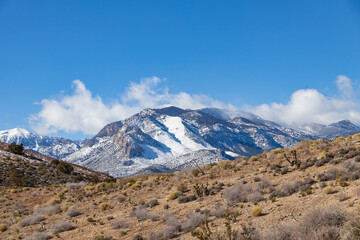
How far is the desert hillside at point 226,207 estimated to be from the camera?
359 inches

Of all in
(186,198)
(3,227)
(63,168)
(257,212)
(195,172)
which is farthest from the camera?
(63,168)

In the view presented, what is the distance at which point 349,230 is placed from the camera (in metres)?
7.63

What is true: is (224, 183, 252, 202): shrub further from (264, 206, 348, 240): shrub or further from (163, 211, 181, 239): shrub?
(264, 206, 348, 240): shrub

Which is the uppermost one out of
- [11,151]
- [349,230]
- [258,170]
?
[11,151]

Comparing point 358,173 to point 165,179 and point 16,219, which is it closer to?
point 165,179

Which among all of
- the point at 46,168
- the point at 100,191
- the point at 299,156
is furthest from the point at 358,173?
the point at 46,168

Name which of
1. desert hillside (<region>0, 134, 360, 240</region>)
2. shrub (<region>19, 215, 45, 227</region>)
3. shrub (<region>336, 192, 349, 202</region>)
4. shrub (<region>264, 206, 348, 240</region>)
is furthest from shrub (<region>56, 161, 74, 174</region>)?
shrub (<region>336, 192, 349, 202</region>)

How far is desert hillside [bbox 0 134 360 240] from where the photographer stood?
912 cm

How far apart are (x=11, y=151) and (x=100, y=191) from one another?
31.6m

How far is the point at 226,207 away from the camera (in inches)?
540

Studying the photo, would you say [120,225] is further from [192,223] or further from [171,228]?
[192,223]

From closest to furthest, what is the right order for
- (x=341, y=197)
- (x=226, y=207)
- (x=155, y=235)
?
(x=341, y=197)
(x=155, y=235)
(x=226, y=207)

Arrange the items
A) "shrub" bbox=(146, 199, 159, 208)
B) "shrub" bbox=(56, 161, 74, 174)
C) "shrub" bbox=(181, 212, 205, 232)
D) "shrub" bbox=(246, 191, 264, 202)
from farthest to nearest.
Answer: "shrub" bbox=(56, 161, 74, 174)
"shrub" bbox=(146, 199, 159, 208)
"shrub" bbox=(246, 191, 264, 202)
"shrub" bbox=(181, 212, 205, 232)

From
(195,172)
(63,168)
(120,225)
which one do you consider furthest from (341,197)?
(63,168)
